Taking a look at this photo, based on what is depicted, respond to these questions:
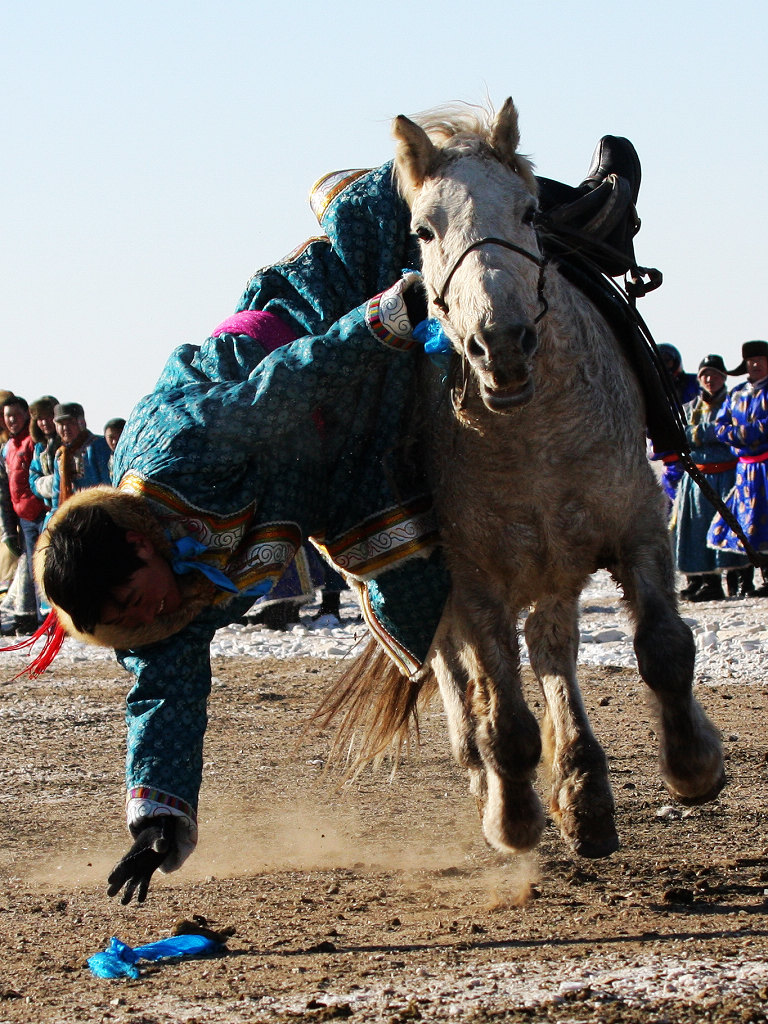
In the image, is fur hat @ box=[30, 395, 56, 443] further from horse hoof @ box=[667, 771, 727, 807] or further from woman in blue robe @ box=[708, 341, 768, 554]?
horse hoof @ box=[667, 771, 727, 807]

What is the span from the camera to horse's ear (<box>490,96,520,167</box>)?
392 centimetres

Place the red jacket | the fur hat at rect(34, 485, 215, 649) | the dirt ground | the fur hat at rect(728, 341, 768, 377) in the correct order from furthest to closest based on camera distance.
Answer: the red jacket < the fur hat at rect(728, 341, 768, 377) < the fur hat at rect(34, 485, 215, 649) < the dirt ground

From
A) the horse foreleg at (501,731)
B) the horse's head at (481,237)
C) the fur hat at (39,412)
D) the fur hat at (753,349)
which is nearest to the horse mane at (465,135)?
the horse's head at (481,237)

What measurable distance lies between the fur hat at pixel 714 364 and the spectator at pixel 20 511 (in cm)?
563

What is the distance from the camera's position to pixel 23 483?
38.4ft

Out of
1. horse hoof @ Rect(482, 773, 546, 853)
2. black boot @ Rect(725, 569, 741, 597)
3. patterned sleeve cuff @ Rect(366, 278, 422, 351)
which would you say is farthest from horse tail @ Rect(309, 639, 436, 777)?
black boot @ Rect(725, 569, 741, 597)

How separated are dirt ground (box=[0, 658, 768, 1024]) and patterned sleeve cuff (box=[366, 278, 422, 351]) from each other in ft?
5.43

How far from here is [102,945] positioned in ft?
12.5

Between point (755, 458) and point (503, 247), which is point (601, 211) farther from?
point (755, 458)

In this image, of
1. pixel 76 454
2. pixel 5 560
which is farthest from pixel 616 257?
pixel 5 560

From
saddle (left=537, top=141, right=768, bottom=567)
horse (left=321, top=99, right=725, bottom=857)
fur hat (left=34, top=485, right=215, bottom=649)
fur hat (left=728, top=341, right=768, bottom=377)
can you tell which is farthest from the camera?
fur hat (left=728, top=341, right=768, bottom=377)

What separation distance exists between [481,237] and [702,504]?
7.89 meters

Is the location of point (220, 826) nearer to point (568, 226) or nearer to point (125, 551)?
point (125, 551)

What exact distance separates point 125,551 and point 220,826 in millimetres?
1934
